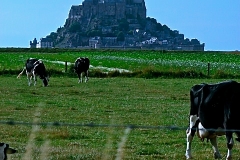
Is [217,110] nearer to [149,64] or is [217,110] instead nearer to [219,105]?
[219,105]

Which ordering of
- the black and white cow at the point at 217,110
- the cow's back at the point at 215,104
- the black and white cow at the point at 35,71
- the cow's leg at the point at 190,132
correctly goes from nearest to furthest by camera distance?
the black and white cow at the point at 217,110 → the cow's back at the point at 215,104 → the cow's leg at the point at 190,132 → the black and white cow at the point at 35,71

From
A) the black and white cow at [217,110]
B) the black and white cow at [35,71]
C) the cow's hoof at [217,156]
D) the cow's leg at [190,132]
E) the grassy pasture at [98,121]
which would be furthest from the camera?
the black and white cow at [35,71]

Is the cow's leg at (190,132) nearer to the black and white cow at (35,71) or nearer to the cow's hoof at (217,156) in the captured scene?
the cow's hoof at (217,156)

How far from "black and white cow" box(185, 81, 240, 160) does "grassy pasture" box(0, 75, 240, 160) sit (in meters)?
0.85

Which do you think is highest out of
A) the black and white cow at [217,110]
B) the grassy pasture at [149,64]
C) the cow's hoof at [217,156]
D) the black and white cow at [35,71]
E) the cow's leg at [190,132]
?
the black and white cow at [217,110]

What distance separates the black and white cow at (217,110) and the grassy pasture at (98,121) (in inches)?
33.6

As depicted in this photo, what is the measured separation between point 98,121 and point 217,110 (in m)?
6.39

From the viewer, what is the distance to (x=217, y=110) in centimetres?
978

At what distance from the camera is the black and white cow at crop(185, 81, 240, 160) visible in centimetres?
941

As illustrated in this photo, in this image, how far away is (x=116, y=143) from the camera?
39.4ft

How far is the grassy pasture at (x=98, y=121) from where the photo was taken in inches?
432

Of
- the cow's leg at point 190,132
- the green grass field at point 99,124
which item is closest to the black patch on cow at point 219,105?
the cow's leg at point 190,132

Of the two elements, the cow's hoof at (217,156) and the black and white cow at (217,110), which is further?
the cow's hoof at (217,156)

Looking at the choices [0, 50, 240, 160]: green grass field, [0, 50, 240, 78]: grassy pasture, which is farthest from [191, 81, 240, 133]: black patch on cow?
[0, 50, 240, 78]: grassy pasture
